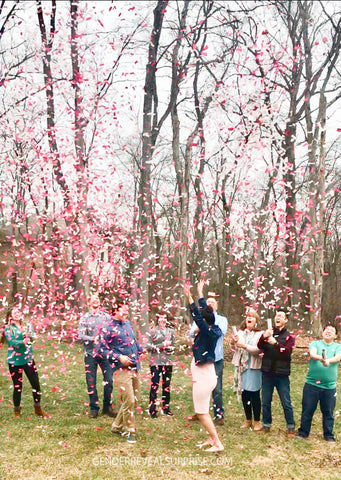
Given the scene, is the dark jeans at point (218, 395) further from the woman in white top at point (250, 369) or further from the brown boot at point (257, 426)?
the brown boot at point (257, 426)

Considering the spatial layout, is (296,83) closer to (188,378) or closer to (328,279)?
(188,378)

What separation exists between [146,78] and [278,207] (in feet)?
35.9

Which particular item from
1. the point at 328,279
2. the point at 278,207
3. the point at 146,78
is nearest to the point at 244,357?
the point at 146,78

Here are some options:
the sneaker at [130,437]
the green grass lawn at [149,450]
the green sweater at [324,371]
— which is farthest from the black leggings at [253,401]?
the sneaker at [130,437]

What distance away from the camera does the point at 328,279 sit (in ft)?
81.3

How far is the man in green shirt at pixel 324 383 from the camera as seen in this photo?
6316 mm

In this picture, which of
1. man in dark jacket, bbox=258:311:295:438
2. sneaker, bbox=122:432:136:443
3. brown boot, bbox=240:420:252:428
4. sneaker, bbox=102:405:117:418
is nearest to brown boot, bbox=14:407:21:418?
sneaker, bbox=102:405:117:418

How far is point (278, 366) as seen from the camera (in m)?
6.58

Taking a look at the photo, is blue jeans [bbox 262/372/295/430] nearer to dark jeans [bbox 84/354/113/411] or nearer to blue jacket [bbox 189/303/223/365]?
blue jacket [bbox 189/303/223/365]

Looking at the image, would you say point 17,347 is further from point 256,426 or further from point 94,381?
point 256,426

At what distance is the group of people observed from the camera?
5.74 metres

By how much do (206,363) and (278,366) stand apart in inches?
59.4

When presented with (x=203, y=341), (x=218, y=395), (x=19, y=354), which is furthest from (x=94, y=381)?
(x=203, y=341)

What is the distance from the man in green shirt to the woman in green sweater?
13.7ft
